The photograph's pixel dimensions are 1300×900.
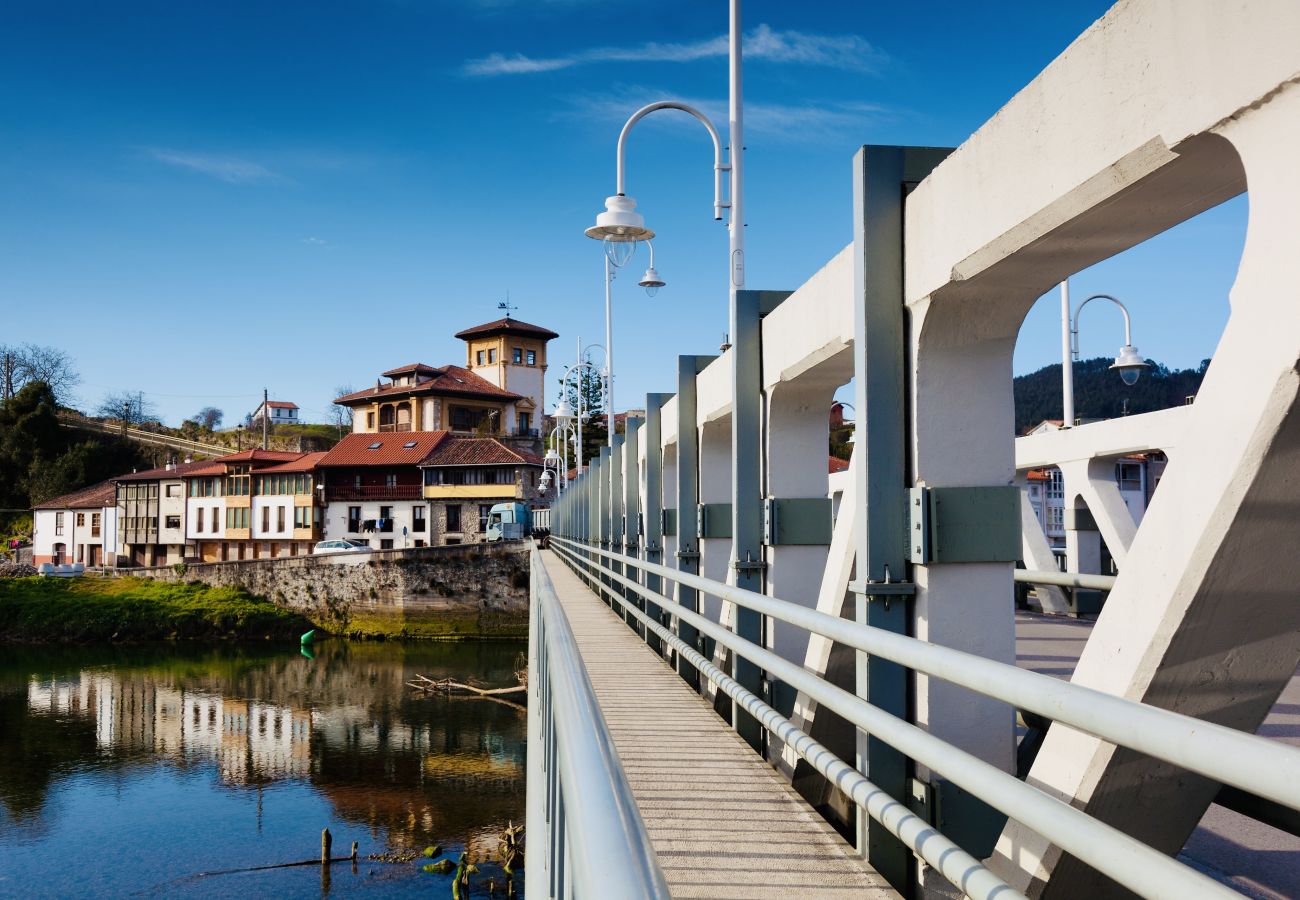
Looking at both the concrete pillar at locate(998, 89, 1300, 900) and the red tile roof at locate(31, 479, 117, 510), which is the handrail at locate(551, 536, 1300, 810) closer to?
the concrete pillar at locate(998, 89, 1300, 900)

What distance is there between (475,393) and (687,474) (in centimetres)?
7028

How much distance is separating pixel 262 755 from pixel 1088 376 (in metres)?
65.9

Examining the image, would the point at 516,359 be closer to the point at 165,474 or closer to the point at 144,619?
the point at 165,474

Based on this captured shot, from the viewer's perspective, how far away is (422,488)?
6588 centimetres

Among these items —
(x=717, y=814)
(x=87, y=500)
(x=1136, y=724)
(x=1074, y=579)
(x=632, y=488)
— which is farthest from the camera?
(x=87, y=500)

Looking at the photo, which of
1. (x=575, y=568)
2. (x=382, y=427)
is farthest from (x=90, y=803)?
(x=382, y=427)

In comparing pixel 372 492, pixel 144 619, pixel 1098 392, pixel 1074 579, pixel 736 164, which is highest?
pixel 1098 392

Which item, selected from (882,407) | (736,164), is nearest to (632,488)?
(736,164)

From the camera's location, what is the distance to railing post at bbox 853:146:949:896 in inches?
169

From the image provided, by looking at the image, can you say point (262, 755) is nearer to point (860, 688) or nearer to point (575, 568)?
point (575, 568)

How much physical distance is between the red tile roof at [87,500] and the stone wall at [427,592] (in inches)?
1138

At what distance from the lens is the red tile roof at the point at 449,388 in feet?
253

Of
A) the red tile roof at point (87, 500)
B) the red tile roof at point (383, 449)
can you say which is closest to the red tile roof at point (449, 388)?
the red tile roof at point (383, 449)

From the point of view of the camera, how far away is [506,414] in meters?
82.4
